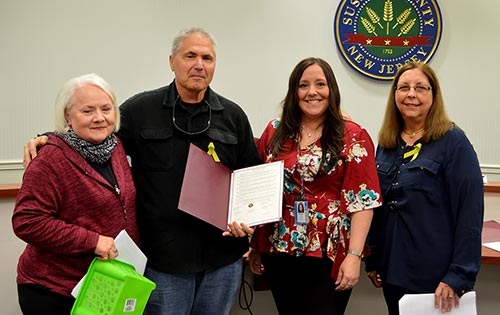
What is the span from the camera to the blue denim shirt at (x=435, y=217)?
59.2 inches

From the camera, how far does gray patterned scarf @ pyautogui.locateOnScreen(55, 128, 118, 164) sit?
1.29 m

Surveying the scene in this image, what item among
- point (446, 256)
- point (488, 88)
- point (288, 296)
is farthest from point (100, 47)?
point (488, 88)

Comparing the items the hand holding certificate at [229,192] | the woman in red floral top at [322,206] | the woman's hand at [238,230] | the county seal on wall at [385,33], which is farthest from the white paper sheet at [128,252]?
the county seal on wall at [385,33]

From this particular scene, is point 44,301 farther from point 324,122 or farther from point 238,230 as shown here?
point 324,122

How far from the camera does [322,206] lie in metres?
1.54

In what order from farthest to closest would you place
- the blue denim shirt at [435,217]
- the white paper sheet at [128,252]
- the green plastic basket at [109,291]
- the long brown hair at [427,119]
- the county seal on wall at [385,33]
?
the county seal on wall at [385,33] → the long brown hair at [427,119] → the blue denim shirt at [435,217] → the white paper sheet at [128,252] → the green plastic basket at [109,291]

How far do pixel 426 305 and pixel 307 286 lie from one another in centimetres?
44

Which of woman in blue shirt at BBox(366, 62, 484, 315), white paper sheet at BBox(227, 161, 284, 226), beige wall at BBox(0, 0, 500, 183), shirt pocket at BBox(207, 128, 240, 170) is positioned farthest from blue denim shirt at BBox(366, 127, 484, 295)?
beige wall at BBox(0, 0, 500, 183)

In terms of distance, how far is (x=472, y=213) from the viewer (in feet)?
4.91

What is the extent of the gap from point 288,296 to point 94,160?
2.90 ft

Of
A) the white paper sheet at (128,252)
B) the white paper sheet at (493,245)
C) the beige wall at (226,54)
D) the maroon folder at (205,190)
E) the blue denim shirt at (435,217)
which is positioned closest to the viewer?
the white paper sheet at (128,252)

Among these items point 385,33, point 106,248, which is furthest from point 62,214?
point 385,33

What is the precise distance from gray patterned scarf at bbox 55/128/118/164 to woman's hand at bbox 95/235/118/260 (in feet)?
0.82

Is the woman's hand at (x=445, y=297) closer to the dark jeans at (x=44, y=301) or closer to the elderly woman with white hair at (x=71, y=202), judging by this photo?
the elderly woman with white hair at (x=71, y=202)
